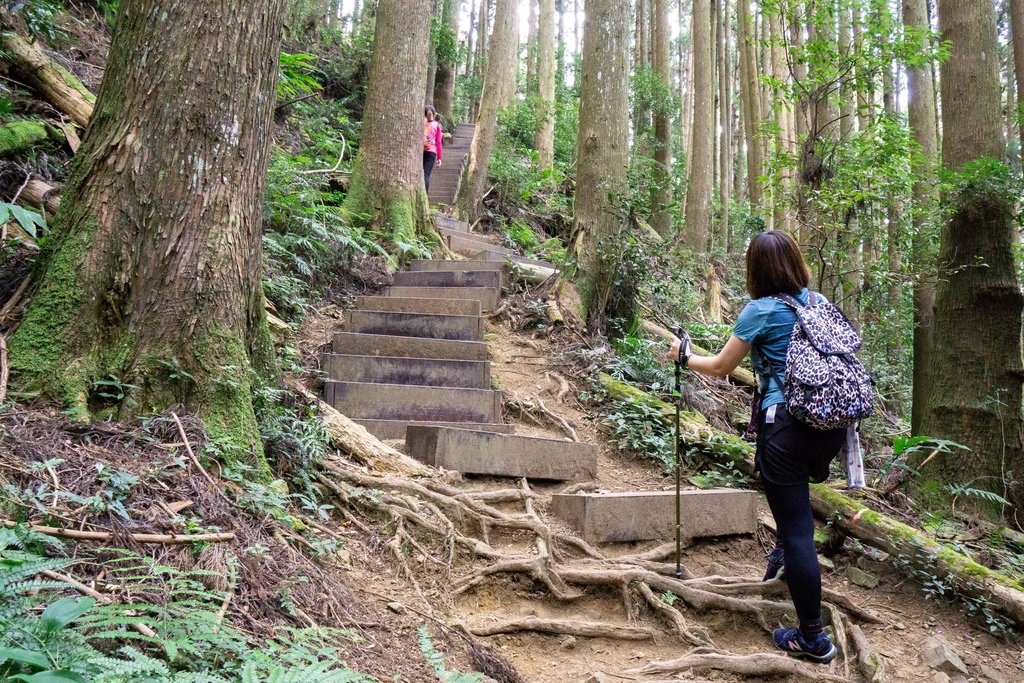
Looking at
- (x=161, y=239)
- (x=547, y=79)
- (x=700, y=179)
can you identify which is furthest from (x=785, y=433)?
(x=547, y=79)

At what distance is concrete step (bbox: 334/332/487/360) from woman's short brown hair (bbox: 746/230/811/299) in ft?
11.1

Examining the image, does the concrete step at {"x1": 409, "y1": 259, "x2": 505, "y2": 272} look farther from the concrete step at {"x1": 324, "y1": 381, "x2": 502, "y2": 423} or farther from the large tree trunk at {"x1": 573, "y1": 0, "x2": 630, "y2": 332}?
the concrete step at {"x1": 324, "y1": 381, "x2": 502, "y2": 423}

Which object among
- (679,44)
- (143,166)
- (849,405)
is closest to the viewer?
(849,405)

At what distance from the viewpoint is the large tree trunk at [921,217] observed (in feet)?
23.3

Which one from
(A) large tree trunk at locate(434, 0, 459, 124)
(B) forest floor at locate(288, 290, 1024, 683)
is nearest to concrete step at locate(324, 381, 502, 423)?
(B) forest floor at locate(288, 290, 1024, 683)

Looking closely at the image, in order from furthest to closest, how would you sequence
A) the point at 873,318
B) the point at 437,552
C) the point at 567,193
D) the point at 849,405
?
the point at 567,193
the point at 873,318
the point at 437,552
the point at 849,405

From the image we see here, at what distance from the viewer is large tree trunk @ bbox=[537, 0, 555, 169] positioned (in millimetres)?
18344

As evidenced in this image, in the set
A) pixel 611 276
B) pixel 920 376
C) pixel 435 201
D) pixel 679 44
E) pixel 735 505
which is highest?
Result: pixel 679 44

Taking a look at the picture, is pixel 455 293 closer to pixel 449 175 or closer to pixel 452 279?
pixel 452 279

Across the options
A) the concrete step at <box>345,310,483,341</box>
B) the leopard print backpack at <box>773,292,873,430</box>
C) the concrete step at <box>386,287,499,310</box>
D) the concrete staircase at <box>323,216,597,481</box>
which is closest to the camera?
the leopard print backpack at <box>773,292,873,430</box>

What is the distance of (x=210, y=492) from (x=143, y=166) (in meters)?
1.72

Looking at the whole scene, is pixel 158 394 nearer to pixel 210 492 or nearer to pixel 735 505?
pixel 210 492

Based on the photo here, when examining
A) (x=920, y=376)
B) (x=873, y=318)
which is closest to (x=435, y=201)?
(x=873, y=318)

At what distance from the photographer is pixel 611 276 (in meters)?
8.28
